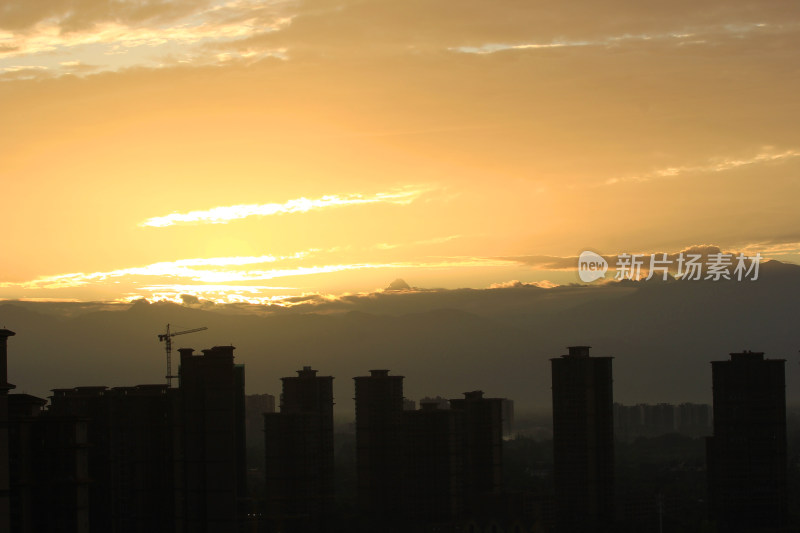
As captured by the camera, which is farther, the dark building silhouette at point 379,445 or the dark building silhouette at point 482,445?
the dark building silhouette at point 482,445

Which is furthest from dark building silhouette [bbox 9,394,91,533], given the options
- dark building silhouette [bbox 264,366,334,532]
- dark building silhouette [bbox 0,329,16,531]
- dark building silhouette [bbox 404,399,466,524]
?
dark building silhouette [bbox 404,399,466,524]

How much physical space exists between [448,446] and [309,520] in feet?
63.1

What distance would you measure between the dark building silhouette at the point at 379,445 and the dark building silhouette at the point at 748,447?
3393 cm

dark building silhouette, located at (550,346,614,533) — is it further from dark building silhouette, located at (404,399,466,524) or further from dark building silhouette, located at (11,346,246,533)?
dark building silhouette, located at (11,346,246,533)


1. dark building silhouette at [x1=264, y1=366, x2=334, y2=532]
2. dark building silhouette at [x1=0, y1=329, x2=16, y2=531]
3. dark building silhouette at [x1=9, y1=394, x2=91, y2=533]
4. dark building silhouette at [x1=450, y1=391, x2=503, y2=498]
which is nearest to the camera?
dark building silhouette at [x1=0, y1=329, x2=16, y2=531]

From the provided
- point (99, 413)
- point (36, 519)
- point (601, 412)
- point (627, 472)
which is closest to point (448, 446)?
point (601, 412)

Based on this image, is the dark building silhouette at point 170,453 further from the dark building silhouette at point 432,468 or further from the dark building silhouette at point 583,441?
the dark building silhouette at point 583,441

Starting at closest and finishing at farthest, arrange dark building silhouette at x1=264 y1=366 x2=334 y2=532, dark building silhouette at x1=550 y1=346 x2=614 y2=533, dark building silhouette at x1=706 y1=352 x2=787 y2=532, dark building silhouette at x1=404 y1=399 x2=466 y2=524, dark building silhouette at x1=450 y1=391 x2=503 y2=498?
dark building silhouette at x1=264 y1=366 x2=334 y2=532 < dark building silhouette at x1=404 y1=399 x2=466 y2=524 < dark building silhouette at x1=706 y1=352 x2=787 y2=532 < dark building silhouette at x1=550 y1=346 x2=614 y2=533 < dark building silhouette at x1=450 y1=391 x2=503 y2=498

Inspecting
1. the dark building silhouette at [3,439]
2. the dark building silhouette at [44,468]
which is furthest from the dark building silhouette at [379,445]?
the dark building silhouette at [3,439]

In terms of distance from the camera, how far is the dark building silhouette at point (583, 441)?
395ft

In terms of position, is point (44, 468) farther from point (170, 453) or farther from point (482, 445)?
point (482, 445)

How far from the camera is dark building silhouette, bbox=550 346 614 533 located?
4737 inches

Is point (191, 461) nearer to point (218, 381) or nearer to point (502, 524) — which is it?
point (218, 381)

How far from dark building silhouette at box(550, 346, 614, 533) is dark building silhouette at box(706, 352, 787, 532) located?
12151 millimetres
